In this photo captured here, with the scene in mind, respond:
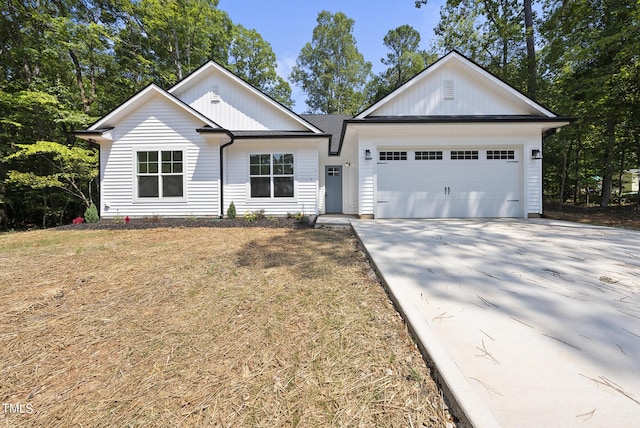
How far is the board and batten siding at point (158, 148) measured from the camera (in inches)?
359

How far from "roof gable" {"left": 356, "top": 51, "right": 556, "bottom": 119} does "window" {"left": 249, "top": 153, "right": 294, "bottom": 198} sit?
3615mm

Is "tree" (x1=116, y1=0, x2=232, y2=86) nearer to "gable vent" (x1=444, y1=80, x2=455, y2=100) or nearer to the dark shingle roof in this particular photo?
the dark shingle roof

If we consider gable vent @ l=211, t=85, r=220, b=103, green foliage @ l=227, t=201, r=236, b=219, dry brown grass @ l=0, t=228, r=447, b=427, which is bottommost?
dry brown grass @ l=0, t=228, r=447, b=427

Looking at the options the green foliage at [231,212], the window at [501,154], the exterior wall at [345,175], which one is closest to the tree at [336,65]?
the exterior wall at [345,175]

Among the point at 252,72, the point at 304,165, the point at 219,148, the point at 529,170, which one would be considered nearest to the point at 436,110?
the point at 529,170

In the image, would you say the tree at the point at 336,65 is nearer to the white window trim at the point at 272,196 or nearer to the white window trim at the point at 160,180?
the white window trim at the point at 272,196

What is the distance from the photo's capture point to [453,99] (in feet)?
29.2

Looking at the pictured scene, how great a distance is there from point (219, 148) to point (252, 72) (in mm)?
16352

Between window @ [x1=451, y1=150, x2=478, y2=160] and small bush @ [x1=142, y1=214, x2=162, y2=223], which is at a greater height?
window @ [x1=451, y1=150, x2=478, y2=160]

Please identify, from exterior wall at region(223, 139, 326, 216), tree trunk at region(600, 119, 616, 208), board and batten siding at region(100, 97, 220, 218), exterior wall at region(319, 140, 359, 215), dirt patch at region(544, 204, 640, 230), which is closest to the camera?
dirt patch at region(544, 204, 640, 230)

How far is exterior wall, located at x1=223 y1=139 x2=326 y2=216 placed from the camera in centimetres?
972

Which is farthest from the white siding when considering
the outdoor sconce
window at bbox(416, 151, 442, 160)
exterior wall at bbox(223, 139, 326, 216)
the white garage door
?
the outdoor sconce

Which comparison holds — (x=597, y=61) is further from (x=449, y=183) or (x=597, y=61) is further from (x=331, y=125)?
A: (x=331, y=125)

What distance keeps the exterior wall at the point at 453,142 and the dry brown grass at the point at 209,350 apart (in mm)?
5442
